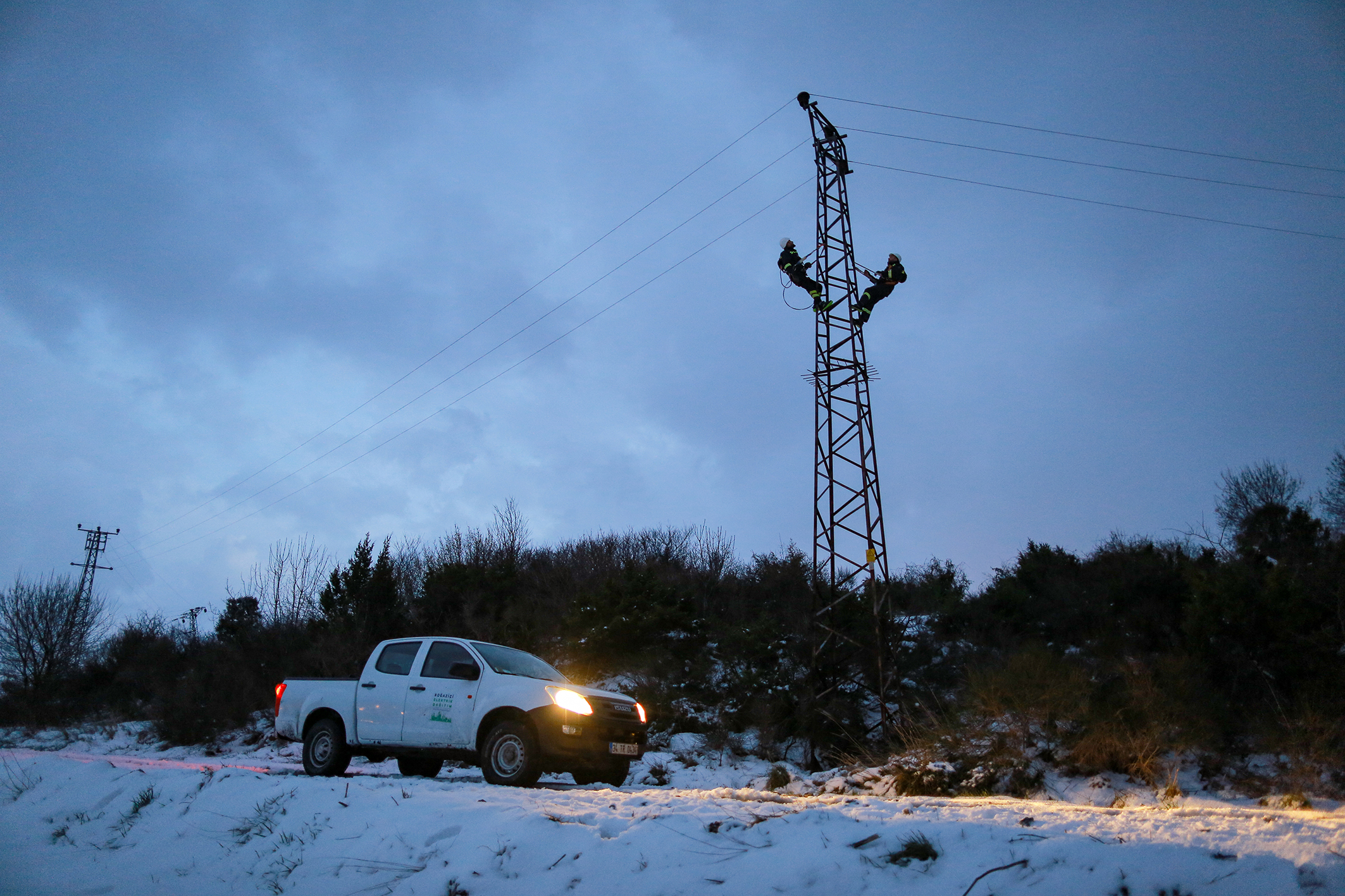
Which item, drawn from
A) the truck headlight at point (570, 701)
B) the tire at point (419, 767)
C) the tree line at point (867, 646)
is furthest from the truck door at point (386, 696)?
the tree line at point (867, 646)

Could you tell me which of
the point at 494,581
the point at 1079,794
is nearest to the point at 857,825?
the point at 1079,794

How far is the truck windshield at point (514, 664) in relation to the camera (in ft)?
29.1

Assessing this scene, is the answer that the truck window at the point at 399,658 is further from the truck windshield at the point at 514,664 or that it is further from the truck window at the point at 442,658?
the truck windshield at the point at 514,664

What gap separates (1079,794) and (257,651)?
27.7 metres

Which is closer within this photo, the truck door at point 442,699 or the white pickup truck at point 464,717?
the white pickup truck at point 464,717

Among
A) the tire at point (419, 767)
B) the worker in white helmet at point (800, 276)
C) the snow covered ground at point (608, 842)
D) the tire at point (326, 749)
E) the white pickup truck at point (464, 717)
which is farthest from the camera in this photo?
the worker in white helmet at point (800, 276)

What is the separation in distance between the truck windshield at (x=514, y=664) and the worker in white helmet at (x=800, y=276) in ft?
33.3

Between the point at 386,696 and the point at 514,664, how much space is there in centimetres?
167

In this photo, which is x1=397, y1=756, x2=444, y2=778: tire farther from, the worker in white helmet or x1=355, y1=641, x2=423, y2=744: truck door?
the worker in white helmet

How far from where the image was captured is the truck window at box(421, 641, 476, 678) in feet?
29.4

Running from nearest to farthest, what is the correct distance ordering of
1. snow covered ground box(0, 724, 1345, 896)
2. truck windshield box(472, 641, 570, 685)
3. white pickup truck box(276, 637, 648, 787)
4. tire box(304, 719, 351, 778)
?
snow covered ground box(0, 724, 1345, 896) < white pickup truck box(276, 637, 648, 787) < truck windshield box(472, 641, 570, 685) < tire box(304, 719, 351, 778)

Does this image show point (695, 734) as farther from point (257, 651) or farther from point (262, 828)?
point (257, 651)

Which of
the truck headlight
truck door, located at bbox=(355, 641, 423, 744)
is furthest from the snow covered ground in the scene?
truck door, located at bbox=(355, 641, 423, 744)

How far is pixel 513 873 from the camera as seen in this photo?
479cm
